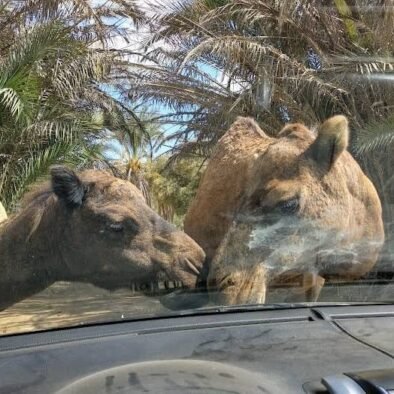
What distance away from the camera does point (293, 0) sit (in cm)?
1276

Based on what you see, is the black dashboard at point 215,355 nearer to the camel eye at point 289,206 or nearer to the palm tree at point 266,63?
the camel eye at point 289,206

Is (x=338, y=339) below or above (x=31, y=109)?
below

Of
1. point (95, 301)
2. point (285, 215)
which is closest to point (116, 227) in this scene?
point (95, 301)

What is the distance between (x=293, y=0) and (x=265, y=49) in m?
0.99

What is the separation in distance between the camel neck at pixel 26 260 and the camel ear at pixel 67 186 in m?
0.28

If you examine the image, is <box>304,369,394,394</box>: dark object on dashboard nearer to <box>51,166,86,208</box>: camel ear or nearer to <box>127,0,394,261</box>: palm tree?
<box>51,166,86,208</box>: camel ear

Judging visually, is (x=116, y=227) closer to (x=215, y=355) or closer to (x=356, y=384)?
(x=215, y=355)

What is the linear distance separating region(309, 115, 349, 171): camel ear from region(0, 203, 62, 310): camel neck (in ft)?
8.03

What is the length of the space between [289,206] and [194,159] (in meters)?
10.1

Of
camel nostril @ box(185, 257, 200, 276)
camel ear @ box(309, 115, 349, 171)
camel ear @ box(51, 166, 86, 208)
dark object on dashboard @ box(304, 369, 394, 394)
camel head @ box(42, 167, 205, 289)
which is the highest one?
camel ear @ box(309, 115, 349, 171)

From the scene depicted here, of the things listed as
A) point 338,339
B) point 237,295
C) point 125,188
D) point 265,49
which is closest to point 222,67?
point 265,49

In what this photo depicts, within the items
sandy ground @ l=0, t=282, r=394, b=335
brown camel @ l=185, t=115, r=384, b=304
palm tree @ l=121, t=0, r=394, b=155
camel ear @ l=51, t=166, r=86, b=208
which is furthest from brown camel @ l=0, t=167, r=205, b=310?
palm tree @ l=121, t=0, r=394, b=155

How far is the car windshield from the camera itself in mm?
5535

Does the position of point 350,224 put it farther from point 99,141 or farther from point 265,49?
point 99,141
